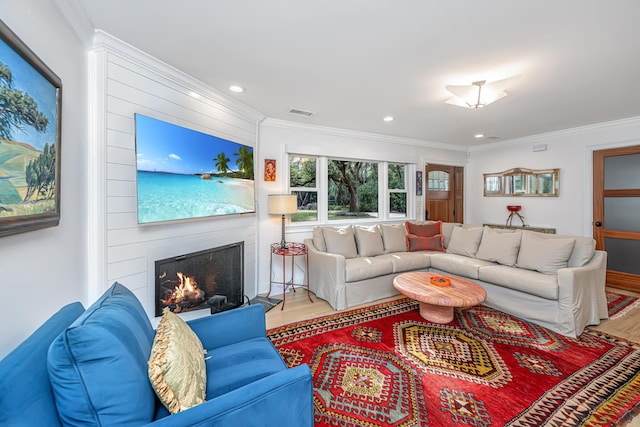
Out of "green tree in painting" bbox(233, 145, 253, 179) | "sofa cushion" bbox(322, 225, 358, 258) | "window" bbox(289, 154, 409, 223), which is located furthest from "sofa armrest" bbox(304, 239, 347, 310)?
"green tree in painting" bbox(233, 145, 253, 179)

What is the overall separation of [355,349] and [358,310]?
0.85m

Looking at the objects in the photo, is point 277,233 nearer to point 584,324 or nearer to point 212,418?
point 212,418

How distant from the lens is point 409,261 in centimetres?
378

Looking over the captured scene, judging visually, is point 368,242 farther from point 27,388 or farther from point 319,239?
point 27,388

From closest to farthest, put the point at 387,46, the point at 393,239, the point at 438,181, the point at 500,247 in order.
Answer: the point at 387,46 < the point at 500,247 < the point at 393,239 < the point at 438,181

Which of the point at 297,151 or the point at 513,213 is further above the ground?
the point at 297,151

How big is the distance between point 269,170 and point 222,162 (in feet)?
3.15

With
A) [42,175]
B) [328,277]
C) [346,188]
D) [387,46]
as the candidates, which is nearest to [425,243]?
[346,188]

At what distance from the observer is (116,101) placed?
6.48 feet

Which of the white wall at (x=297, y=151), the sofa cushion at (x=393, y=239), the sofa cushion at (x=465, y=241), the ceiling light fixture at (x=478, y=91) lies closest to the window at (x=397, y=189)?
the white wall at (x=297, y=151)

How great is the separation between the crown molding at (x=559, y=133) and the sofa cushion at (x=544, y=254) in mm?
2282

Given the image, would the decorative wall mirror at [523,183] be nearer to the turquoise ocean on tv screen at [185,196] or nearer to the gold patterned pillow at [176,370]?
the turquoise ocean on tv screen at [185,196]

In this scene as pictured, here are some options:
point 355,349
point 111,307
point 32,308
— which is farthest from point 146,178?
point 355,349

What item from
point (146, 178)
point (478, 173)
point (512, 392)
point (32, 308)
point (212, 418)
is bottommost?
point (512, 392)
